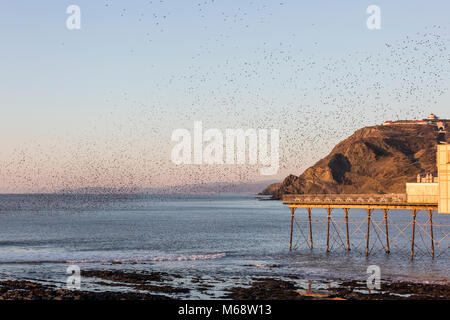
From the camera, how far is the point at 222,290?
136 ft

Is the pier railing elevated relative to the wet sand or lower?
elevated

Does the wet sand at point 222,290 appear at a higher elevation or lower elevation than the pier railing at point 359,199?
lower

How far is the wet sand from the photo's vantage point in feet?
124

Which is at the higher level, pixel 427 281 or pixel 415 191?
pixel 415 191

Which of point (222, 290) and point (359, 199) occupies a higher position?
point (359, 199)

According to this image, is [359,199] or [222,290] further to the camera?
[359,199]

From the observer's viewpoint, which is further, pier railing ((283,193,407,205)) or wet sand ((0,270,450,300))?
pier railing ((283,193,407,205))

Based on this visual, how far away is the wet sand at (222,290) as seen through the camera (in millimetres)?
37906

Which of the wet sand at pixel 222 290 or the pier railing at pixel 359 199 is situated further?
the pier railing at pixel 359 199

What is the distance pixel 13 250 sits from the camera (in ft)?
247
